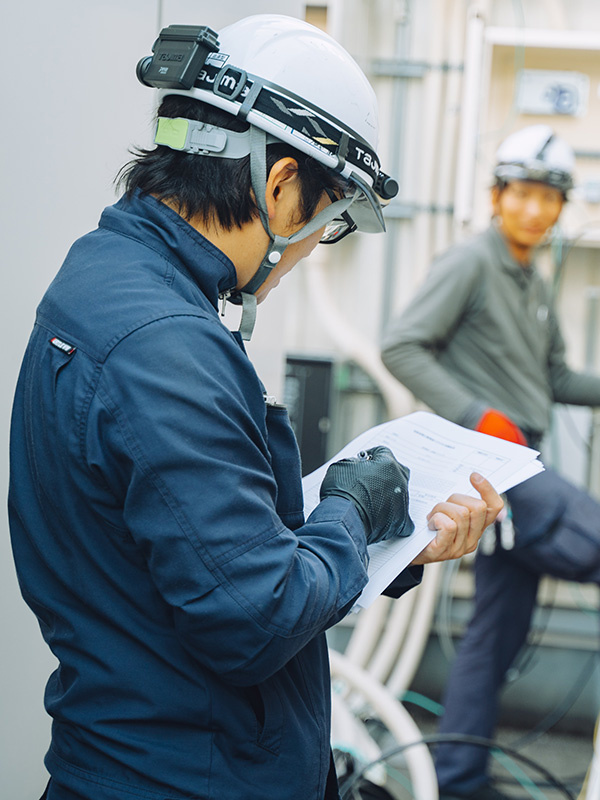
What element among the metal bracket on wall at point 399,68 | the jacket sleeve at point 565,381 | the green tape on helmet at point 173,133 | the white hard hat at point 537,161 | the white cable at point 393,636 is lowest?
the white cable at point 393,636

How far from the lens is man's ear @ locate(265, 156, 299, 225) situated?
0.94 metres

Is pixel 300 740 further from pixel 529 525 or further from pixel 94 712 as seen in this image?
pixel 529 525

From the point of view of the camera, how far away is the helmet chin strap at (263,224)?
918 mm

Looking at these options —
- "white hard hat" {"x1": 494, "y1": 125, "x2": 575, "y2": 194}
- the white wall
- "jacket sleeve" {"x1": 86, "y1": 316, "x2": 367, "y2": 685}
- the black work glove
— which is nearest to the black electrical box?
"white hard hat" {"x1": 494, "y1": 125, "x2": 575, "y2": 194}

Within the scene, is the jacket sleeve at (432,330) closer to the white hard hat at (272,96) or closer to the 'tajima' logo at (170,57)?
the white hard hat at (272,96)

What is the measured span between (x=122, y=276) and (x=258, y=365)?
1.06 m

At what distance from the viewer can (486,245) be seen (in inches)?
100

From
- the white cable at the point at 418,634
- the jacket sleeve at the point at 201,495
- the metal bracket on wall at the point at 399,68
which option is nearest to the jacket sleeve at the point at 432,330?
the white cable at the point at 418,634

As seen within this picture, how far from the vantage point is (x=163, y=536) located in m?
0.77

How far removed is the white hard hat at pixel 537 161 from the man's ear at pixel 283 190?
178 cm

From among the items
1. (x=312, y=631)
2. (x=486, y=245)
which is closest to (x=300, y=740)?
(x=312, y=631)

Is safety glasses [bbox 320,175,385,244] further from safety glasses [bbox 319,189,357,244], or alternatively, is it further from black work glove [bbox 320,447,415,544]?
black work glove [bbox 320,447,415,544]

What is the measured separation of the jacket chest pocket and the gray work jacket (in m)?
1.37

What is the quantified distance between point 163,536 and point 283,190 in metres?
0.40
